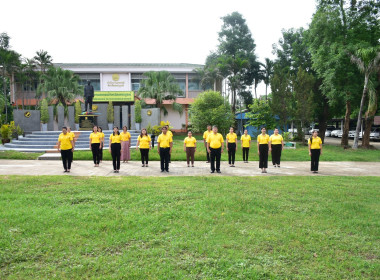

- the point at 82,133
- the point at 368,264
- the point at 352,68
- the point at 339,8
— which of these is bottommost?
the point at 368,264

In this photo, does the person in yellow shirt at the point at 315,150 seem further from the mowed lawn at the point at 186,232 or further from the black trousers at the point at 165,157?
the black trousers at the point at 165,157

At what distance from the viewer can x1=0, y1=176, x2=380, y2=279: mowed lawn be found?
3.51 metres

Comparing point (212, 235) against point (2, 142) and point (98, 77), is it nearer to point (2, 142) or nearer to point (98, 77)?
point (2, 142)

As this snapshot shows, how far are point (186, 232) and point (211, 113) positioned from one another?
64.6 ft

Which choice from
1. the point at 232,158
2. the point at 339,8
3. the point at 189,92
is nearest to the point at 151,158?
the point at 232,158

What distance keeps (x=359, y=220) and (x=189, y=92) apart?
34.6 meters

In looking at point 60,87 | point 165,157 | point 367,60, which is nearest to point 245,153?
point 165,157

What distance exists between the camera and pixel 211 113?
78.3 ft

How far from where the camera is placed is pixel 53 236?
4332 millimetres

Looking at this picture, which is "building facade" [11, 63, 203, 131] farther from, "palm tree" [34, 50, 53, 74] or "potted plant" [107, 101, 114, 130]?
"potted plant" [107, 101, 114, 130]

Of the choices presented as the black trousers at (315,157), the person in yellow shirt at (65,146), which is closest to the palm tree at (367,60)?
the black trousers at (315,157)

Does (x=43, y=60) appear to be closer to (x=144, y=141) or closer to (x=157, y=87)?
(x=157, y=87)

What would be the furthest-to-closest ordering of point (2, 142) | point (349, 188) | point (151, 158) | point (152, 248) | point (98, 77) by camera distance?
point (98, 77) → point (2, 142) → point (151, 158) → point (349, 188) → point (152, 248)

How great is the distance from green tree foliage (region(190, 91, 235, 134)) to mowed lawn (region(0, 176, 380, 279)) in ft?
54.3
